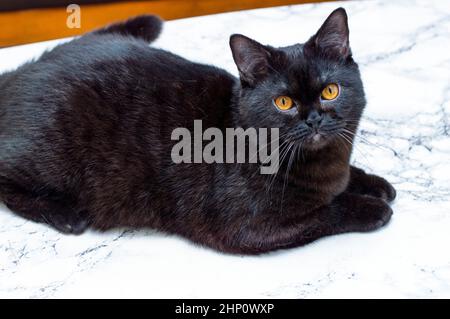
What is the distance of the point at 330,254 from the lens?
5.24 ft

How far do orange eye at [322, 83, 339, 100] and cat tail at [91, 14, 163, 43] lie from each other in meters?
0.91

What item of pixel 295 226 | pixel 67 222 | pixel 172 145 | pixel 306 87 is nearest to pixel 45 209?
pixel 67 222

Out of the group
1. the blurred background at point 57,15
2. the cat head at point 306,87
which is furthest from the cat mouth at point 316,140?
the blurred background at point 57,15

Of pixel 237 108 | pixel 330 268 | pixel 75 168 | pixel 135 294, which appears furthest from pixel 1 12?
pixel 330 268

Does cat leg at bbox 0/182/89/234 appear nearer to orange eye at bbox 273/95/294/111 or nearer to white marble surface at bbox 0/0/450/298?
white marble surface at bbox 0/0/450/298

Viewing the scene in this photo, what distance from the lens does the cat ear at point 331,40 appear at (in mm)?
1548

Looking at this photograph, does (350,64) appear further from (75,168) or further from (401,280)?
(75,168)

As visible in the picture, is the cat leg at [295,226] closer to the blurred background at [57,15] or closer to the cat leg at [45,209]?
the cat leg at [45,209]

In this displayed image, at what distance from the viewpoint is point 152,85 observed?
5.60ft

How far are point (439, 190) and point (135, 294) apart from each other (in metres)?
0.91

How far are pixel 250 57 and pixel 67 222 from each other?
657 millimetres

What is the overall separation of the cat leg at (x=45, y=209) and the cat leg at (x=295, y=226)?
1.17 ft

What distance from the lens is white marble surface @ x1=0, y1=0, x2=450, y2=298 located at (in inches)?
59.1

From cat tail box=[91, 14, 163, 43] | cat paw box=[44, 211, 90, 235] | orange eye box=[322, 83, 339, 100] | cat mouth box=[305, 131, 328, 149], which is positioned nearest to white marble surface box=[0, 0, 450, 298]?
cat paw box=[44, 211, 90, 235]
